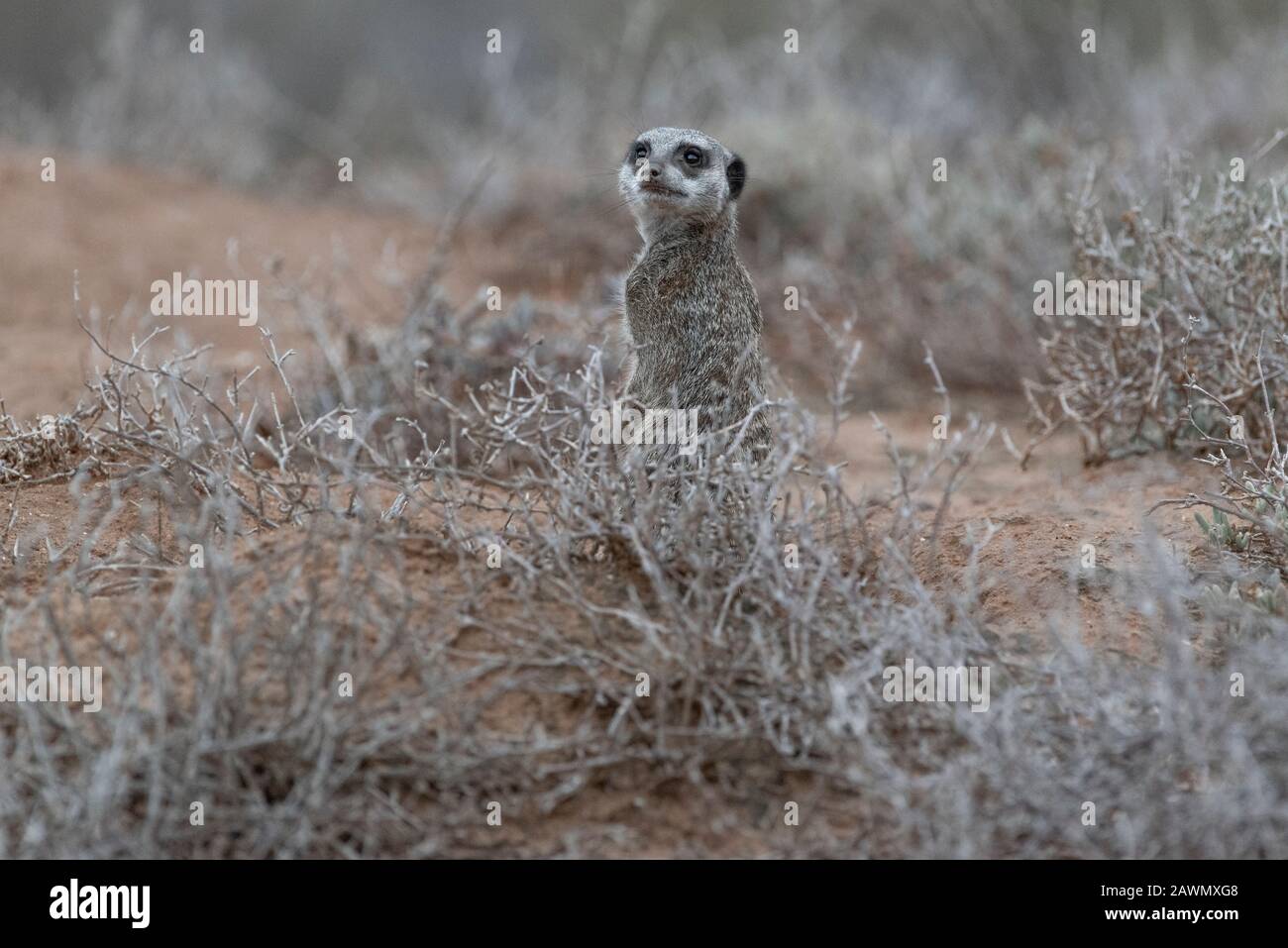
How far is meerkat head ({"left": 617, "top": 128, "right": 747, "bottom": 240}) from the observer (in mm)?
4676

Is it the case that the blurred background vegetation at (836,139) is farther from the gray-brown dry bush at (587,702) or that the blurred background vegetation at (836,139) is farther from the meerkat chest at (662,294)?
the gray-brown dry bush at (587,702)

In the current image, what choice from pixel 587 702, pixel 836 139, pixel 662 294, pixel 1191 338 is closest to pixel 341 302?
pixel 836 139

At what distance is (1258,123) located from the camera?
28.3ft

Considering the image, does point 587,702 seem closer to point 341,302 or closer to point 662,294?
point 662,294

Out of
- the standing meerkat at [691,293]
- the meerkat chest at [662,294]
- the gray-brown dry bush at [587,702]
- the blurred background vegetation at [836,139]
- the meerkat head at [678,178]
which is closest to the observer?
the gray-brown dry bush at [587,702]

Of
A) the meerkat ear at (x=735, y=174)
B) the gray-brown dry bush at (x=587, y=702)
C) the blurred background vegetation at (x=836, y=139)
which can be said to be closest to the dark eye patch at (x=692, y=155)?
the meerkat ear at (x=735, y=174)

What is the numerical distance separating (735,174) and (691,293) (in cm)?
56

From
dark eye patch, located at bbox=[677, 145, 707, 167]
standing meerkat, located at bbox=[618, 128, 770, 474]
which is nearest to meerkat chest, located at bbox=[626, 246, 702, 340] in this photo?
standing meerkat, located at bbox=[618, 128, 770, 474]

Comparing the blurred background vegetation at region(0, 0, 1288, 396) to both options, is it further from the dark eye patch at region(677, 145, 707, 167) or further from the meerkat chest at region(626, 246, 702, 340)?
the meerkat chest at region(626, 246, 702, 340)

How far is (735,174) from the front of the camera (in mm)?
4895

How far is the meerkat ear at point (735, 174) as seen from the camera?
4863mm
